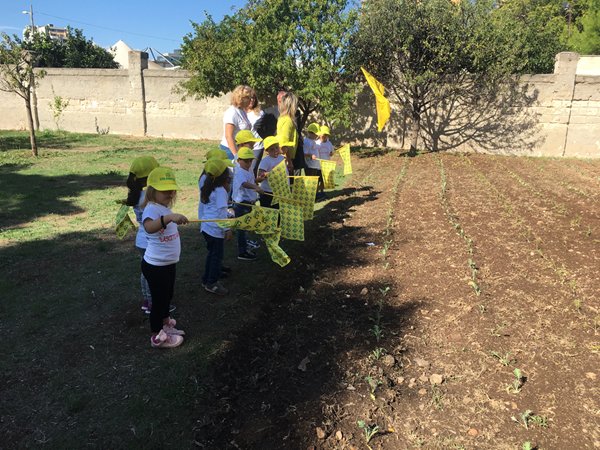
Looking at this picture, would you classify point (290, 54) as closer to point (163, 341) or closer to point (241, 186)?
point (241, 186)

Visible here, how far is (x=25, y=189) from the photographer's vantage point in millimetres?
8961

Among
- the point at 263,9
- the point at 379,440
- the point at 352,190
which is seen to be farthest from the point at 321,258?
the point at 263,9

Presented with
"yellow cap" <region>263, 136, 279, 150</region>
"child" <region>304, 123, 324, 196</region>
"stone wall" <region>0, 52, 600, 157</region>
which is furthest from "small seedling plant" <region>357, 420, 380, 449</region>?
"stone wall" <region>0, 52, 600, 157</region>

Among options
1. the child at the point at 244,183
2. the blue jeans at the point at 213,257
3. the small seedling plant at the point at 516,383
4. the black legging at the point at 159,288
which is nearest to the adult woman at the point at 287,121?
the child at the point at 244,183

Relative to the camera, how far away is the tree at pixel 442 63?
1280 centimetres

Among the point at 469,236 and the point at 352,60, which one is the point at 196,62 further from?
the point at 469,236

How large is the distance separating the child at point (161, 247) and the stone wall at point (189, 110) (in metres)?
13.2

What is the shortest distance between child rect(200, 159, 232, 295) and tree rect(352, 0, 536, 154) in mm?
10350

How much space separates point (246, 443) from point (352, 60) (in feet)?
43.5

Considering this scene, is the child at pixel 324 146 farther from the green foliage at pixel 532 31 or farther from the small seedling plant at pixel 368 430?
the green foliage at pixel 532 31

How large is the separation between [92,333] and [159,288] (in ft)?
2.60

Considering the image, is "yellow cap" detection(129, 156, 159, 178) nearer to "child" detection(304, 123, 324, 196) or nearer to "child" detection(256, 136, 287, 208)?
"child" detection(256, 136, 287, 208)

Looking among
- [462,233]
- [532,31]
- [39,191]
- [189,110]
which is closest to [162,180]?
[462,233]

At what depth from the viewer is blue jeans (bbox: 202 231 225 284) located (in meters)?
4.40
